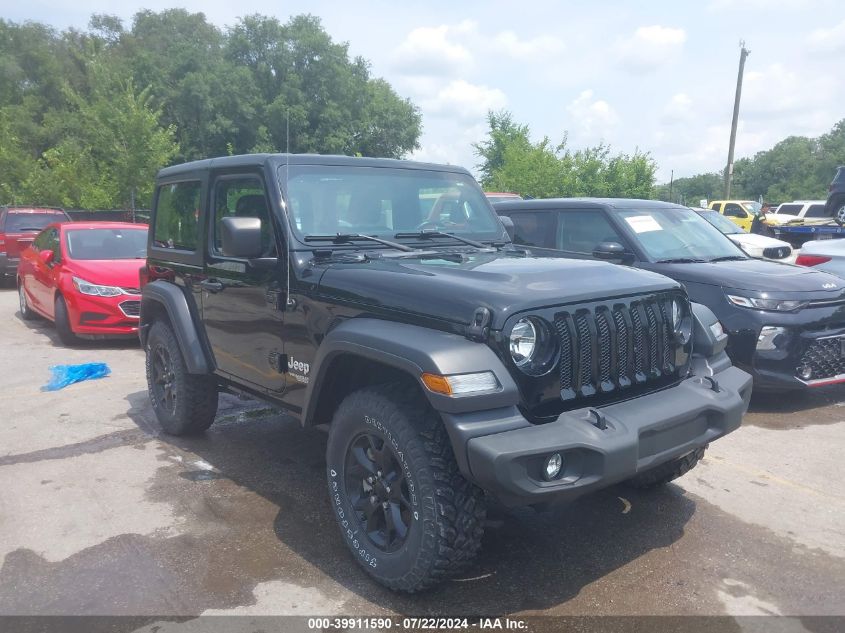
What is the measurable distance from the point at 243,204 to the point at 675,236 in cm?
429

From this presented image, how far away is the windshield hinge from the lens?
2809 mm

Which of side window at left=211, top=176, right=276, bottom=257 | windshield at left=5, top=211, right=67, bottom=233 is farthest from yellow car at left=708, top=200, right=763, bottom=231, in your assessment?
side window at left=211, top=176, right=276, bottom=257

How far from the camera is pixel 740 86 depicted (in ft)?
90.5

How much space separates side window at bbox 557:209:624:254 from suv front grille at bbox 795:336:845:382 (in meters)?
1.83

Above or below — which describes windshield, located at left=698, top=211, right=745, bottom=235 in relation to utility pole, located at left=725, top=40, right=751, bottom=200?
below

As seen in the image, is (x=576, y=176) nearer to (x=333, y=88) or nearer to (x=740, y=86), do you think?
(x=740, y=86)

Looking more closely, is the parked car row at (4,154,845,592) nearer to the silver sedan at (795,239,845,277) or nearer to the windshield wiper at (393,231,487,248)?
the windshield wiper at (393,231,487,248)

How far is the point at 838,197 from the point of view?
15.1m

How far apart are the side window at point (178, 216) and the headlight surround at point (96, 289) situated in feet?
11.1

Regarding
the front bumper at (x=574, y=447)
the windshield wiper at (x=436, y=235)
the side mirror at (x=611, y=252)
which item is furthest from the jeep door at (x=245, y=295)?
the side mirror at (x=611, y=252)

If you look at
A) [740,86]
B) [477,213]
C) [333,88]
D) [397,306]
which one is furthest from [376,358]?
[333,88]

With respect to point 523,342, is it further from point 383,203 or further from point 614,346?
point 383,203

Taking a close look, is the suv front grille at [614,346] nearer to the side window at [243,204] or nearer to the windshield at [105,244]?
the side window at [243,204]

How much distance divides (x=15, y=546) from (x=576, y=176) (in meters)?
26.7
